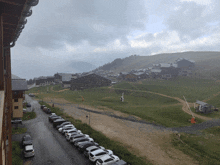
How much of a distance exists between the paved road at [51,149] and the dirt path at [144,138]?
7.69 metres

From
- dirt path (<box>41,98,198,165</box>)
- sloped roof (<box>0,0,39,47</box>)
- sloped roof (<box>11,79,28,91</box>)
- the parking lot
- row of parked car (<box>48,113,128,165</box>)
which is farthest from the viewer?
sloped roof (<box>11,79,28,91</box>)

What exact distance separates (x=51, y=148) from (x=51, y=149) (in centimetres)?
32

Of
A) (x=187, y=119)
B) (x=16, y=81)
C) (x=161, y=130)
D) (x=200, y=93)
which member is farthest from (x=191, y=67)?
(x=16, y=81)

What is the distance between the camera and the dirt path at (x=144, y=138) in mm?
19734

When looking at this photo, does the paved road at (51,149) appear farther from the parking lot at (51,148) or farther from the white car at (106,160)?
the white car at (106,160)

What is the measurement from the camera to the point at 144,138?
26.0 meters

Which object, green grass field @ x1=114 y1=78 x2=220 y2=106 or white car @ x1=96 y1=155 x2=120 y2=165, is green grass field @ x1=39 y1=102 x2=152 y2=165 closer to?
white car @ x1=96 y1=155 x2=120 y2=165

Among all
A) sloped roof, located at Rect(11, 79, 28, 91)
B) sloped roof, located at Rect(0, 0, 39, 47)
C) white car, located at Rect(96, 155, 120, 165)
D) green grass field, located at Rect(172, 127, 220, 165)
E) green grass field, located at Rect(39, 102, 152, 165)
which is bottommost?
green grass field, located at Rect(172, 127, 220, 165)

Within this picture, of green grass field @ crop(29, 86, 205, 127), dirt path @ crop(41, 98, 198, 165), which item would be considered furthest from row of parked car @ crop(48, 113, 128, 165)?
green grass field @ crop(29, 86, 205, 127)

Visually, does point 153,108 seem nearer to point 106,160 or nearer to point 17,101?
point 106,160

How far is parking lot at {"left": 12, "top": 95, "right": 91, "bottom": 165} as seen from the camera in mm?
18359

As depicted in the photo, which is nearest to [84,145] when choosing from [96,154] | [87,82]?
[96,154]

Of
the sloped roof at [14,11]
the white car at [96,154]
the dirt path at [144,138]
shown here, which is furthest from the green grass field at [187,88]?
the sloped roof at [14,11]

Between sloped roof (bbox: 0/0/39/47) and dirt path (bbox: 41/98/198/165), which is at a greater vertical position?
sloped roof (bbox: 0/0/39/47)
